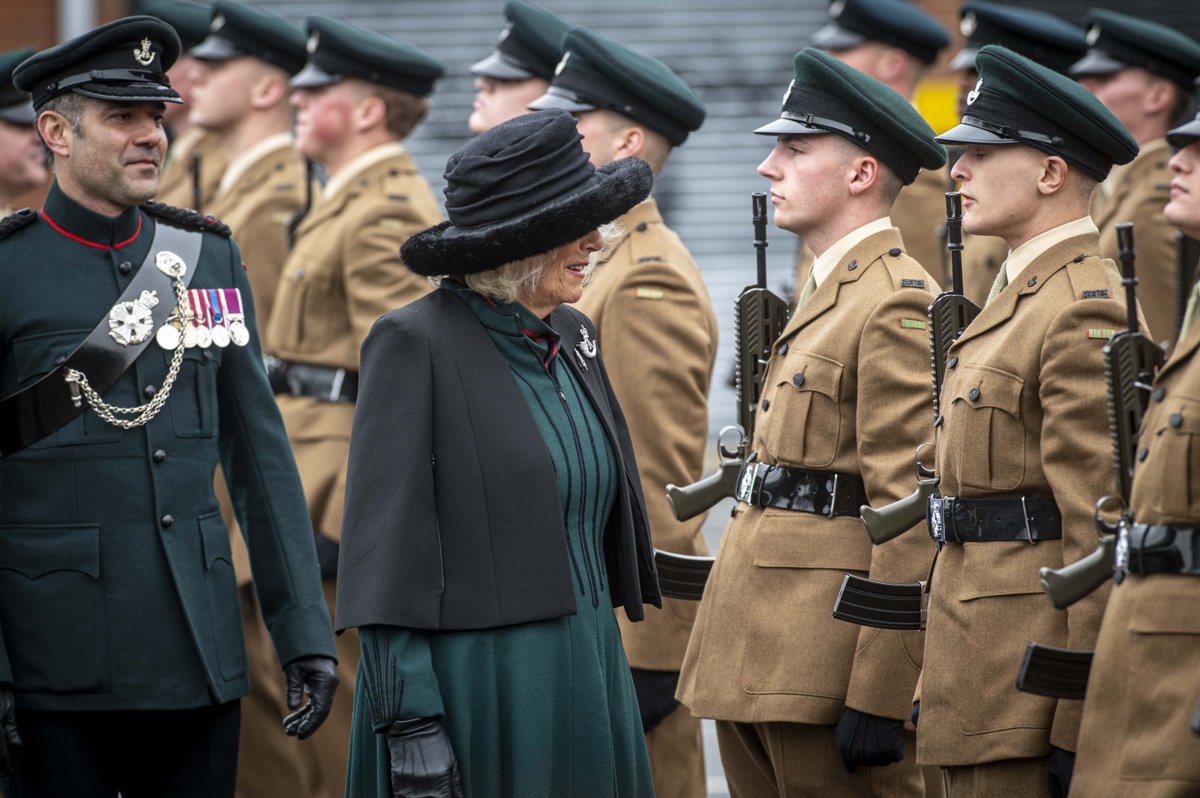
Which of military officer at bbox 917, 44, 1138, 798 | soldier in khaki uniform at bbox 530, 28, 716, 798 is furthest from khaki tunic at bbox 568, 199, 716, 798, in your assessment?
military officer at bbox 917, 44, 1138, 798

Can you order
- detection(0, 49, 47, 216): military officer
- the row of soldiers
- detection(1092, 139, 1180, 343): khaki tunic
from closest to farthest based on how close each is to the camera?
1. the row of soldiers
2. detection(1092, 139, 1180, 343): khaki tunic
3. detection(0, 49, 47, 216): military officer

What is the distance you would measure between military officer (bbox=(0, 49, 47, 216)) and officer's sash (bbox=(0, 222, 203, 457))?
314 cm

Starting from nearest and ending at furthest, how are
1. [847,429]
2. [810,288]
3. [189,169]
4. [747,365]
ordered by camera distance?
[847,429], [810,288], [747,365], [189,169]

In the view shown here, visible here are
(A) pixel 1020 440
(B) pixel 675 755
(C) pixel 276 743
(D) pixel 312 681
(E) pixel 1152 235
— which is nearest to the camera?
(A) pixel 1020 440

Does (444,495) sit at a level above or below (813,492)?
above

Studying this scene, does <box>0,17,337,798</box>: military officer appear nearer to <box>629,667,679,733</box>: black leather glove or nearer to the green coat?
the green coat

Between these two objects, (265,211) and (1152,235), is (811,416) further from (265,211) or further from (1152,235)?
(265,211)

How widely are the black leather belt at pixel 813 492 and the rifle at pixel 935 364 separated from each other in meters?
0.11

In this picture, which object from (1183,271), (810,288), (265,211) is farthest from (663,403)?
(265,211)

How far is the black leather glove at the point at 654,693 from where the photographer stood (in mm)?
5191

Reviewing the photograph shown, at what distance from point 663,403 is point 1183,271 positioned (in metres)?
2.32

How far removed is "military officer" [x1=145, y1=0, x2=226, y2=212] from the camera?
8453mm

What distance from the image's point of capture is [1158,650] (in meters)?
3.26

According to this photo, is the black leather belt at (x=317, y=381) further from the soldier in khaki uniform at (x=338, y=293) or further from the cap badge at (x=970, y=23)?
the cap badge at (x=970, y=23)
